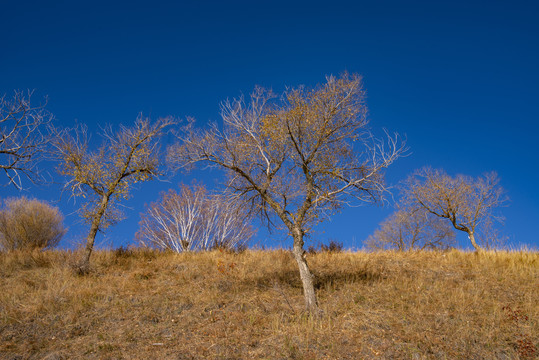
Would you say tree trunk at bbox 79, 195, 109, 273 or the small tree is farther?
the small tree

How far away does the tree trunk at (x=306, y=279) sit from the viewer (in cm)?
1058

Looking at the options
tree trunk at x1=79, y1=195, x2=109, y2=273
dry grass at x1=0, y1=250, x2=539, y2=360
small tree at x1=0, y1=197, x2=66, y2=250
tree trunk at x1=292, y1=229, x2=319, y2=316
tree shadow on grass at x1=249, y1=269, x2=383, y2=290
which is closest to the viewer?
dry grass at x1=0, y1=250, x2=539, y2=360

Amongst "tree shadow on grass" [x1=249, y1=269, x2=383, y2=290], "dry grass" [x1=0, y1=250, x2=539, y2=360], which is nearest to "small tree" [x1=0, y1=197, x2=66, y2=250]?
"dry grass" [x1=0, y1=250, x2=539, y2=360]

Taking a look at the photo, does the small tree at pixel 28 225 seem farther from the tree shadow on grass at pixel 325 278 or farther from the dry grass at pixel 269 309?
the tree shadow on grass at pixel 325 278

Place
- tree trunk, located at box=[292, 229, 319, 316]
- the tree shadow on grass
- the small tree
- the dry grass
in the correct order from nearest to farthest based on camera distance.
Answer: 1. the dry grass
2. tree trunk, located at box=[292, 229, 319, 316]
3. the tree shadow on grass
4. the small tree

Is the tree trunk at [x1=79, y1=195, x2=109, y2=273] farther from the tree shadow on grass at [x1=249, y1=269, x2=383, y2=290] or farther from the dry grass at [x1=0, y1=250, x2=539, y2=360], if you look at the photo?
the tree shadow on grass at [x1=249, y1=269, x2=383, y2=290]

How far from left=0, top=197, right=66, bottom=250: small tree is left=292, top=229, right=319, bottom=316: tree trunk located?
69.8ft

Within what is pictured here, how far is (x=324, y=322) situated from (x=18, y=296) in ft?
34.8

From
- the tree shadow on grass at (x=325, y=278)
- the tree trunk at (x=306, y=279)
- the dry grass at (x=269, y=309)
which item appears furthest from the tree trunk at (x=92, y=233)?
the tree trunk at (x=306, y=279)

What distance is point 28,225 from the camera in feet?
84.0

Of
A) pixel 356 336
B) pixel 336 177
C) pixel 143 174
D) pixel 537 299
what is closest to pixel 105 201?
pixel 143 174

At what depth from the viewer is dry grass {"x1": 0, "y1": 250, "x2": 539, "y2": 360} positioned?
848cm

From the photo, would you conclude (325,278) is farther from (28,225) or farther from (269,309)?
(28,225)

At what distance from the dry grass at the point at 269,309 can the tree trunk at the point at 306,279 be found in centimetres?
41
